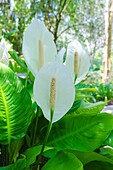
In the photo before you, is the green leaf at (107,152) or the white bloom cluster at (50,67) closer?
the white bloom cluster at (50,67)

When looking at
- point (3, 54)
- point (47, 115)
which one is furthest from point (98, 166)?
point (3, 54)

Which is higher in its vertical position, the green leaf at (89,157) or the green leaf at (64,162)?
the green leaf at (64,162)

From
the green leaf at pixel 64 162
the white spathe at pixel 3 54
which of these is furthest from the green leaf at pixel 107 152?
the white spathe at pixel 3 54

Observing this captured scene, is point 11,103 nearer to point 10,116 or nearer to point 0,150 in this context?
point 10,116

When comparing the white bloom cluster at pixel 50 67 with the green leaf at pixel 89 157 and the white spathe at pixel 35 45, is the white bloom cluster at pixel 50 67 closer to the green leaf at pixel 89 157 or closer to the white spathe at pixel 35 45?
the white spathe at pixel 35 45

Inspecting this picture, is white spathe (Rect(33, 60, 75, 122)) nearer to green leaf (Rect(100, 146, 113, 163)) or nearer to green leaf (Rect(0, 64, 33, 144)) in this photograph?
green leaf (Rect(0, 64, 33, 144))

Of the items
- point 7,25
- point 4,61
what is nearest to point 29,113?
point 4,61

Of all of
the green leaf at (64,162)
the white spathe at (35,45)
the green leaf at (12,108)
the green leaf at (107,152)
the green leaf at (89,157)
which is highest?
the white spathe at (35,45)
